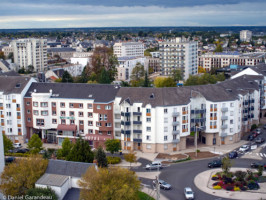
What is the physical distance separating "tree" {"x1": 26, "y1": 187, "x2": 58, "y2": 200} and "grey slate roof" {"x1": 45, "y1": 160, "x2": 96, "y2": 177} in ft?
12.1

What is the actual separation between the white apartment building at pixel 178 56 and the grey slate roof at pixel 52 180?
310 ft

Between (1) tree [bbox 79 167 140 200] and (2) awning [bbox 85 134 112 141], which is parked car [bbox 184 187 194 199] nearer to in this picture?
(1) tree [bbox 79 167 140 200]

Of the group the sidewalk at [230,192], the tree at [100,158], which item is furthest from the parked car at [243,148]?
the tree at [100,158]

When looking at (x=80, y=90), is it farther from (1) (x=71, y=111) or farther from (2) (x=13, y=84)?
(2) (x=13, y=84)

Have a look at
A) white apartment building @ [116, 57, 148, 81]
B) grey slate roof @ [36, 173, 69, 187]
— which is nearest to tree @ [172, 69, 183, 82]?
white apartment building @ [116, 57, 148, 81]

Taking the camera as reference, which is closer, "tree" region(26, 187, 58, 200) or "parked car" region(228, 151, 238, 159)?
"tree" region(26, 187, 58, 200)

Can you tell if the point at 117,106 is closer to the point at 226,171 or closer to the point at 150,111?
the point at 150,111

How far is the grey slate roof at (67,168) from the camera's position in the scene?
44906 mm

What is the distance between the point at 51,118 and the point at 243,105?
114 feet

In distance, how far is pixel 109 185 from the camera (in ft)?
127

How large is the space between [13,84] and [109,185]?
39573 mm

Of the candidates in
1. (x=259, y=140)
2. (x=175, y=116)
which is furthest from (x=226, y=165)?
(x=259, y=140)

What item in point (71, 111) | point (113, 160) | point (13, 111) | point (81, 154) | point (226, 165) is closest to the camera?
point (226, 165)

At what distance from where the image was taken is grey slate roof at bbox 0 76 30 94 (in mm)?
70375
